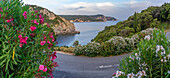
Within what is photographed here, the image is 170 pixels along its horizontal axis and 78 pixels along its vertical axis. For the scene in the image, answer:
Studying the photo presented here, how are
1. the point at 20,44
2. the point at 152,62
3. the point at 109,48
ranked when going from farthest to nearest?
the point at 109,48 → the point at 152,62 → the point at 20,44

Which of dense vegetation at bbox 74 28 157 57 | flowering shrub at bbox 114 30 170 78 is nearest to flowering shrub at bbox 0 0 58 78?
flowering shrub at bbox 114 30 170 78

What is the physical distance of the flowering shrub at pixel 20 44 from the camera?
3.25 m

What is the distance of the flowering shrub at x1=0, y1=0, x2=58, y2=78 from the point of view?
3.25 m

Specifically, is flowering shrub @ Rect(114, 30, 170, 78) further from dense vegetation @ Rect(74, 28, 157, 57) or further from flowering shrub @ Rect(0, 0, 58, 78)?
dense vegetation @ Rect(74, 28, 157, 57)

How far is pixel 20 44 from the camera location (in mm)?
3236

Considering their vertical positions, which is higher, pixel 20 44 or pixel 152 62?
pixel 20 44

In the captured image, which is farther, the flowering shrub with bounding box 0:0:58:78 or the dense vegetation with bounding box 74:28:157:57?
the dense vegetation with bounding box 74:28:157:57

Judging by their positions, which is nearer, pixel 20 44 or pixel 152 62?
pixel 20 44

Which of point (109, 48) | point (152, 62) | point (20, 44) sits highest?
point (20, 44)

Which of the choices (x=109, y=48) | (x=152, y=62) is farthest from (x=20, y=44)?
(x=109, y=48)

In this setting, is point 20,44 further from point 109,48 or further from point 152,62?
point 109,48

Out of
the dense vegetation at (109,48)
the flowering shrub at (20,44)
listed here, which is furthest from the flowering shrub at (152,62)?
the dense vegetation at (109,48)

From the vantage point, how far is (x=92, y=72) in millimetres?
8047

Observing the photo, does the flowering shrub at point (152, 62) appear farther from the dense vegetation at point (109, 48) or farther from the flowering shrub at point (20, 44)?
the dense vegetation at point (109, 48)
